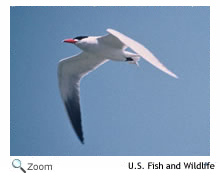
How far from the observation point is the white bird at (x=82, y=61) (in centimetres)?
565

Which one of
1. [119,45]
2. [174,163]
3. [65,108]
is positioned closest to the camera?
[174,163]

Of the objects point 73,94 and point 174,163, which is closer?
point 174,163

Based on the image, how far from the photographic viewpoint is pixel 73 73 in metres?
6.29

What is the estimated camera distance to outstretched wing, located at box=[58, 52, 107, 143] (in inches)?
244

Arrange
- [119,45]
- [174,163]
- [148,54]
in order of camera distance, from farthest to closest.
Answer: [119,45], [174,163], [148,54]

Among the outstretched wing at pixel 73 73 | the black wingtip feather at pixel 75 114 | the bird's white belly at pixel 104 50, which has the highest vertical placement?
the bird's white belly at pixel 104 50

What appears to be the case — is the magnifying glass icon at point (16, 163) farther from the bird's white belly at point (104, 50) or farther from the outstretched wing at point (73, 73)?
the bird's white belly at point (104, 50)

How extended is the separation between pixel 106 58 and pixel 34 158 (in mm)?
1612

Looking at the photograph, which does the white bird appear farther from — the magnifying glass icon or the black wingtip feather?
the magnifying glass icon

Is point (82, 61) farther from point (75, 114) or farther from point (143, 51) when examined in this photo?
point (143, 51)

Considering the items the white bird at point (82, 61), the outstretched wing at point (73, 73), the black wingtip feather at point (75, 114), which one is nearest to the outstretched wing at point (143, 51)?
the white bird at point (82, 61)

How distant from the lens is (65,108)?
620 centimetres

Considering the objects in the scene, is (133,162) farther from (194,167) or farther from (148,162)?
(194,167)
